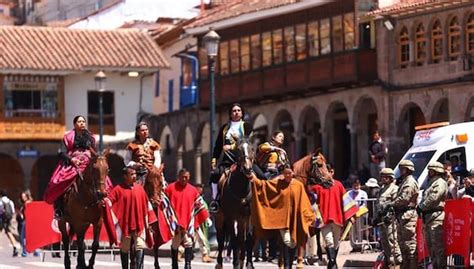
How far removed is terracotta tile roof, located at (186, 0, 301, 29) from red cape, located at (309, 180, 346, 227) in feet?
112

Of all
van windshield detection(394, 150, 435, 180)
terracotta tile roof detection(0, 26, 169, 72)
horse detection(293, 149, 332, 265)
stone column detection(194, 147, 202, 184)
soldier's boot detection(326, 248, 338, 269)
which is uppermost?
terracotta tile roof detection(0, 26, 169, 72)

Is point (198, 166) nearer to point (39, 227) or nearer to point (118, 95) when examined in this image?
point (118, 95)

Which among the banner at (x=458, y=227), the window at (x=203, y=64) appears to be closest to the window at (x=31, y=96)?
the window at (x=203, y=64)

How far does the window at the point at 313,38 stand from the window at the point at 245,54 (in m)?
5.06

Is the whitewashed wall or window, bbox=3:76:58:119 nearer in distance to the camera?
window, bbox=3:76:58:119

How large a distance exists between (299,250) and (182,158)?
4916 centimetres

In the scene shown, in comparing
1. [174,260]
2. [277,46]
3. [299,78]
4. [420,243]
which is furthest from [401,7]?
[174,260]

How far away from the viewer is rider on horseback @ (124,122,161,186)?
23438 mm

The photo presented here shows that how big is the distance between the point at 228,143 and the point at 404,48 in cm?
2973

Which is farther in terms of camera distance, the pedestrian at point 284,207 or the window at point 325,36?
the window at point 325,36

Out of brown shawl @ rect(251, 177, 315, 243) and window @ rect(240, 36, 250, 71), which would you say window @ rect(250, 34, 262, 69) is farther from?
brown shawl @ rect(251, 177, 315, 243)

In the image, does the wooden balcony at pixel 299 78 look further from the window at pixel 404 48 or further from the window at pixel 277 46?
the window at pixel 404 48

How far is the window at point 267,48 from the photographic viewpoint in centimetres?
6091

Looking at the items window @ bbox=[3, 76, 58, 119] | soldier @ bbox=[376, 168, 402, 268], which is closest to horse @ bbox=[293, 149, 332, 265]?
soldier @ bbox=[376, 168, 402, 268]
